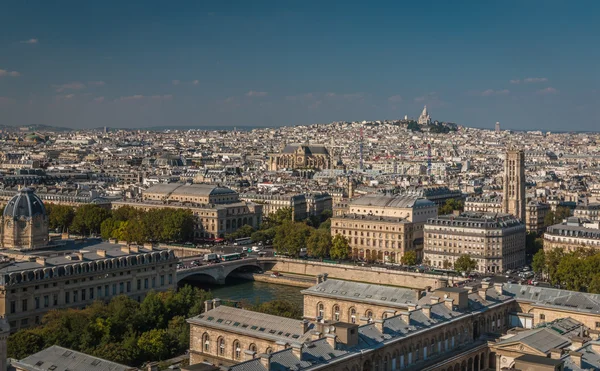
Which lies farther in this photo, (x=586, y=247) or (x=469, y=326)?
(x=586, y=247)

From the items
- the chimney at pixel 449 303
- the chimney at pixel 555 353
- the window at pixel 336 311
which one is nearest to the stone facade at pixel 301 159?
the window at pixel 336 311

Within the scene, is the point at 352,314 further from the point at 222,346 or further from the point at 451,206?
the point at 451,206

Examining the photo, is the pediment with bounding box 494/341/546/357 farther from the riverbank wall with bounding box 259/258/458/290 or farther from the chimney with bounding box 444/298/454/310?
the riverbank wall with bounding box 259/258/458/290

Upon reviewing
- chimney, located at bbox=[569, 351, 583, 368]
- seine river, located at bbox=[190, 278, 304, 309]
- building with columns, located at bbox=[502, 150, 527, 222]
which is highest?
building with columns, located at bbox=[502, 150, 527, 222]

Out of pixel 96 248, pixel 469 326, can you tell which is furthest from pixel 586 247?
pixel 96 248

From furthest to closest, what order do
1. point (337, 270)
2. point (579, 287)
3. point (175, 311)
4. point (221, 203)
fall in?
point (221, 203)
point (337, 270)
point (579, 287)
point (175, 311)

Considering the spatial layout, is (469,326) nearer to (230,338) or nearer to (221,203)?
(230,338)

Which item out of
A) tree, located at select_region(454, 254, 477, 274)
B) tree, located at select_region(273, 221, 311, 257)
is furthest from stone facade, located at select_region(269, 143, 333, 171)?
tree, located at select_region(454, 254, 477, 274)
